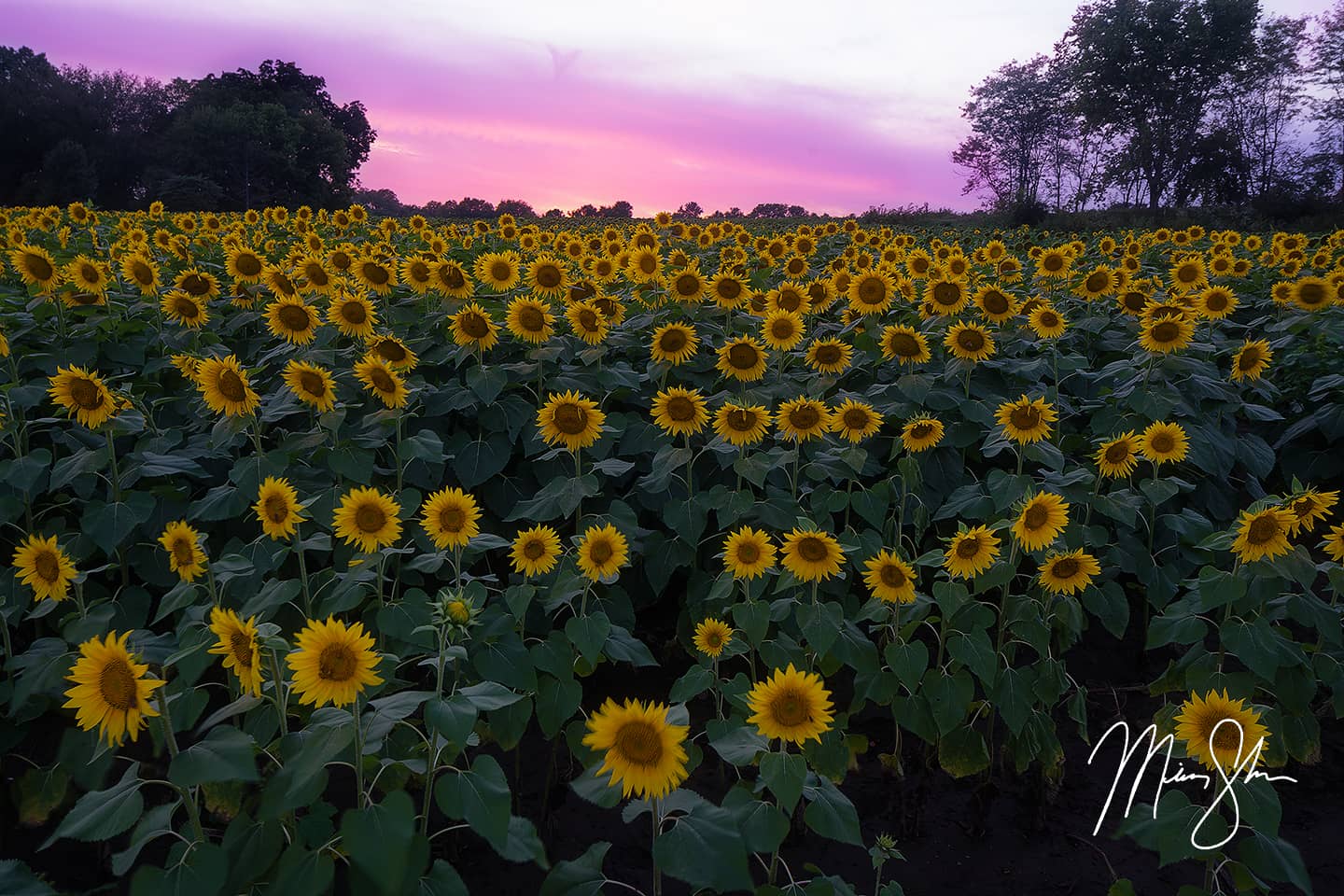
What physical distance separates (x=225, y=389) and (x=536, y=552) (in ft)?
4.91

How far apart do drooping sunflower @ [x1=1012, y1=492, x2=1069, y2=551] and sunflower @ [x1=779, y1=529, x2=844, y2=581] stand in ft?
2.17

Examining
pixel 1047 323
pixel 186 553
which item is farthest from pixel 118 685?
pixel 1047 323

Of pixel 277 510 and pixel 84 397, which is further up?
pixel 84 397

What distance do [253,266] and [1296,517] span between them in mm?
5355

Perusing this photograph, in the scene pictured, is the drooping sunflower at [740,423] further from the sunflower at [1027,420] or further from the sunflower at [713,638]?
the sunflower at [1027,420]

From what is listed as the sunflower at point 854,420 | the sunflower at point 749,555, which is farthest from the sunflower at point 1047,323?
the sunflower at point 749,555

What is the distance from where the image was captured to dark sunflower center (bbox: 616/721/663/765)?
75.1 inches

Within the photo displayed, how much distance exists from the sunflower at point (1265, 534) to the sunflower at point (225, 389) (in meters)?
3.67

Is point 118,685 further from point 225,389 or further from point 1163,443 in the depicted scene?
point 1163,443

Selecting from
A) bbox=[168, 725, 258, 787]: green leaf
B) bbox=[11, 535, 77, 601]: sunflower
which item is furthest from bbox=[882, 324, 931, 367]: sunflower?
bbox=[11, 535, 77, 601]: sunflower

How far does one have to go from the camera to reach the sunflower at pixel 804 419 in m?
3.48

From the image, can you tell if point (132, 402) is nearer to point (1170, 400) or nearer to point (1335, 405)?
point (1170, 400)

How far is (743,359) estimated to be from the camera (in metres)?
4.02

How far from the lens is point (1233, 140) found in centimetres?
4250
